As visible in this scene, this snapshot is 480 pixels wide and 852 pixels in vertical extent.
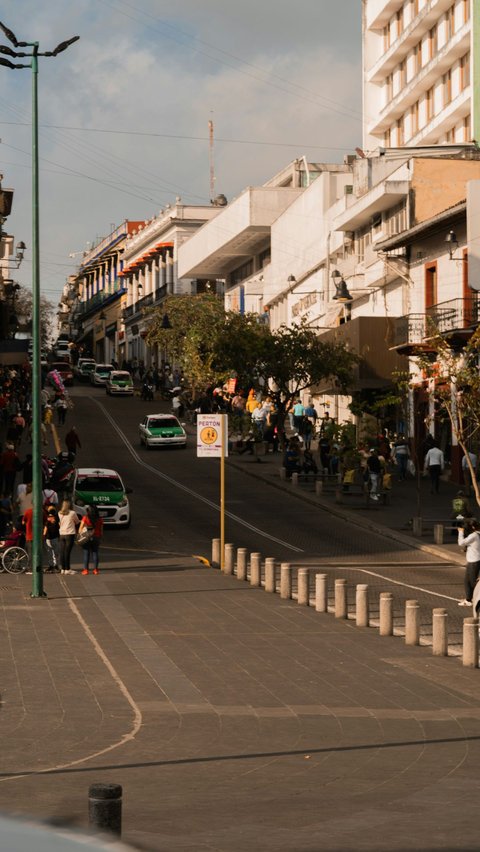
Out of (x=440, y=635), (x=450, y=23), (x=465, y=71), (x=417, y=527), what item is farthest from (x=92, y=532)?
(x=450, y=23)

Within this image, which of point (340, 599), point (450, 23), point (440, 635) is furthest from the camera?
point (450, 23)

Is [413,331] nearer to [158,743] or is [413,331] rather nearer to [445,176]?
[445,176]

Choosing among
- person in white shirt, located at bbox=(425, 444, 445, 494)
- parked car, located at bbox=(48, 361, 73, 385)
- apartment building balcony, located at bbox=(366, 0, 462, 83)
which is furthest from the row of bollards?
parked car, located at bbox=(48, 361, 73, 385)

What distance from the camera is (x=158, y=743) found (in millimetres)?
12633

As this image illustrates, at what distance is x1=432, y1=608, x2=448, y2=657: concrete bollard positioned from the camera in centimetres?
1783

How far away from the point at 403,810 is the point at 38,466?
48.7 ft

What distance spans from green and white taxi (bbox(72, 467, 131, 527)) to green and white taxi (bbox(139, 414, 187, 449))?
19445 millimetres

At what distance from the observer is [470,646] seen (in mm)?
17188

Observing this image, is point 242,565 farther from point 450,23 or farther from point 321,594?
point 450,23

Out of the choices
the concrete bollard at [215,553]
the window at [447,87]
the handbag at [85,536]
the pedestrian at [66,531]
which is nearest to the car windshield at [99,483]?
the concrete bollard at [215,553]

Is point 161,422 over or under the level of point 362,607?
over

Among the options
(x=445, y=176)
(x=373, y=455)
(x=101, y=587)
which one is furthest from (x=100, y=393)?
(x=101, y=587)

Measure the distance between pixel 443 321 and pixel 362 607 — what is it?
81.0ft

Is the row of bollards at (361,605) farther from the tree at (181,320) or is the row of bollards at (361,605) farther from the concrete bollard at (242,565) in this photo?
the tree at (181,320)
